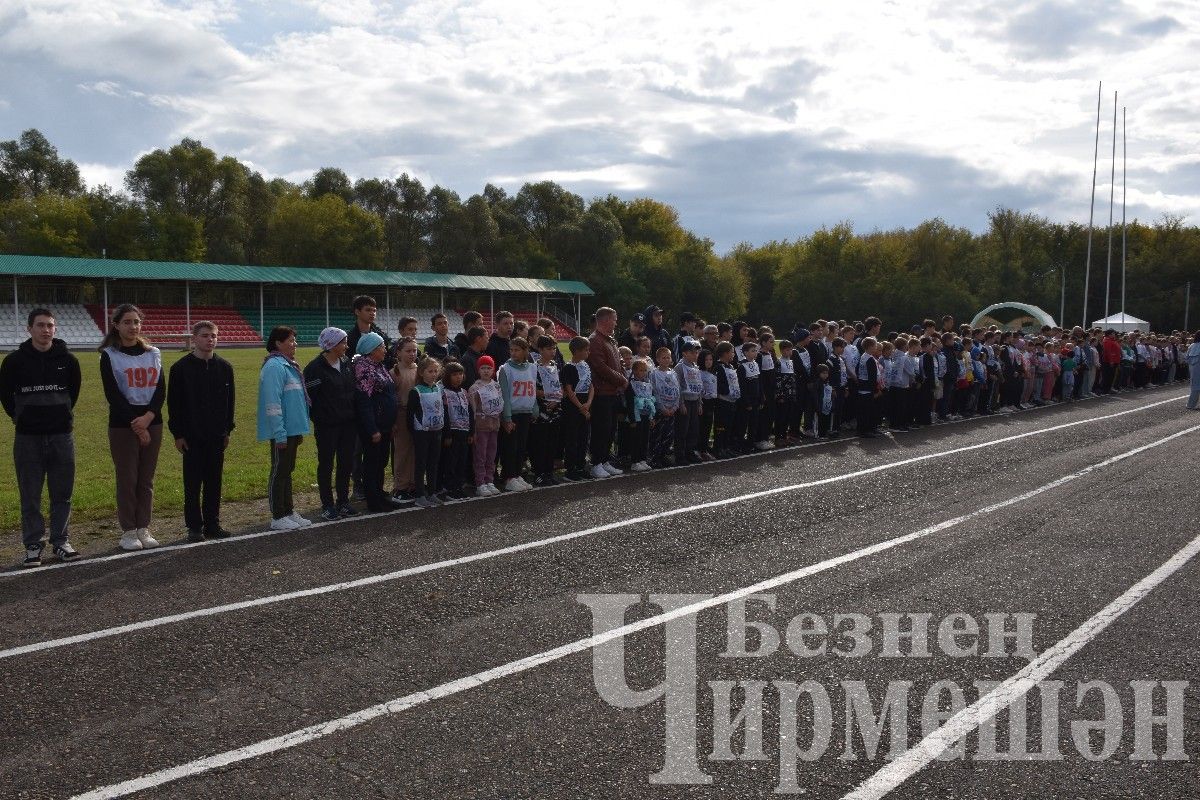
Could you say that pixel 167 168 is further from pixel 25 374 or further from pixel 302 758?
pixel 302 758

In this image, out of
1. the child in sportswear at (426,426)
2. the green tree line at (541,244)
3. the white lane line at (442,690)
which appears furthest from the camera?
the green tree line at (541,244)

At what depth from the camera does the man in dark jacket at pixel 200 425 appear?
8.93 meters

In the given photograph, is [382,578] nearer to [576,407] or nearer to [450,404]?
[450,404]

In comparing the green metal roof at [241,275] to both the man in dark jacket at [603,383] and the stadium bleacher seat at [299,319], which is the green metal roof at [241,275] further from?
the man in dark jacket at [603,383]

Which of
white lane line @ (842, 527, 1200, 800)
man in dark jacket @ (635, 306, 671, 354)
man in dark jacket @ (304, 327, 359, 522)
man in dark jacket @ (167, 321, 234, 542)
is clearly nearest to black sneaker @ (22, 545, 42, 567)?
man in dark jacket @ (167, 321, 234, 542)

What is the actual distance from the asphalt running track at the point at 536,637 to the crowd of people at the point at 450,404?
755 millimetres

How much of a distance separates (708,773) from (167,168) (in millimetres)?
86636

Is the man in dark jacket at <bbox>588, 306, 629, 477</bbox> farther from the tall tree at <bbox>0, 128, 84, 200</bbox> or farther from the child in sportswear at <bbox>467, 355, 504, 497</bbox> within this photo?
the tall tree at <bbox>0, 128, 84, 200</bbox>

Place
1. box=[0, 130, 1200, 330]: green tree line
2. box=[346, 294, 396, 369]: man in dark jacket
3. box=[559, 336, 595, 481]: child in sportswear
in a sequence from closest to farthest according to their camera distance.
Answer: box=[346, 294, 396, 369]: man in dark jacket
box=[559, 336, 595, 481]: child in sportswear
box=[0, 130, 1200, 330]: green tree line

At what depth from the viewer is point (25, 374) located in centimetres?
821

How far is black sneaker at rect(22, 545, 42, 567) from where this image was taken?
7.88 metres

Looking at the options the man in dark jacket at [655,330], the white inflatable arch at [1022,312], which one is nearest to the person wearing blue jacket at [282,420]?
the man in dark jacket at [655,330]

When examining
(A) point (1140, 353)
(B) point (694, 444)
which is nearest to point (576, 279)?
(A) point (1140, 353)

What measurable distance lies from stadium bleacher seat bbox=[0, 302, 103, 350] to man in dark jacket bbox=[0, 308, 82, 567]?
50384mm
